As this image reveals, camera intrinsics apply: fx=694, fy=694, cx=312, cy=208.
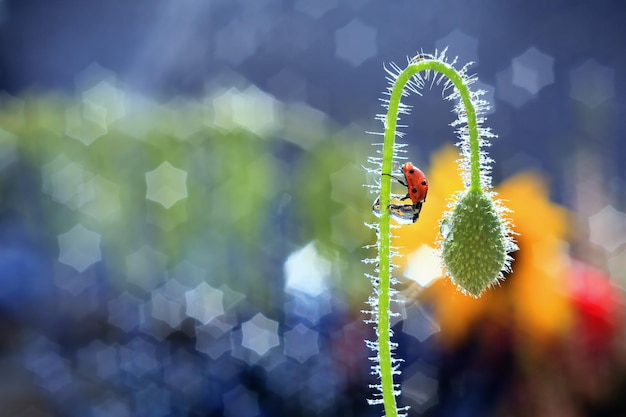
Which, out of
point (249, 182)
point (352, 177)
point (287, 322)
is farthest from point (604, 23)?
point (287, 322)

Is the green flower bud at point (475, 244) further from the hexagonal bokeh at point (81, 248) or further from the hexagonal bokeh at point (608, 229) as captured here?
the hexagonal bokeh at point (81, 248)

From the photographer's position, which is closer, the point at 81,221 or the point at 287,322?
the point at 287,322

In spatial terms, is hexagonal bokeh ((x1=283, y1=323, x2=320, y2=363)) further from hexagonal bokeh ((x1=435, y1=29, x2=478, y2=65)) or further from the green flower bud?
hexagonal bokeh ((x1=435, y1=29, x2=478, y2=65))

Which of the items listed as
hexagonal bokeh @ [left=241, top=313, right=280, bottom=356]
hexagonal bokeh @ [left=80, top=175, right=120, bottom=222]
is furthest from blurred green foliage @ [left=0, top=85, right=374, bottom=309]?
hexagonal bokeh @ [left=241, top=313, right=280, bottom=356]

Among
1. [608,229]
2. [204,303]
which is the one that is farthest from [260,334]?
[608,229]

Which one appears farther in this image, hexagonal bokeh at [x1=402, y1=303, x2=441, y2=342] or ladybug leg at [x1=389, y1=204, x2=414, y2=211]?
hexagonal bokeh at [x1=402, y1=303, x2=441, y2=342]

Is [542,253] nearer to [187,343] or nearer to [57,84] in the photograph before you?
[187,343]
